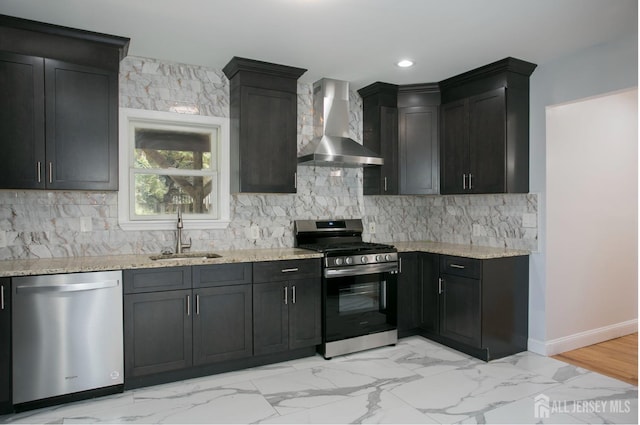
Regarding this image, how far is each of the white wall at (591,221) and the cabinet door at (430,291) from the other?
94 cm

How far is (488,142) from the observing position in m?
3.88

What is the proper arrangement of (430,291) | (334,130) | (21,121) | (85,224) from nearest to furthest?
(21,121)
(85,224)
(430,291)
(334,130)

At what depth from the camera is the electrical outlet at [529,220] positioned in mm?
3816

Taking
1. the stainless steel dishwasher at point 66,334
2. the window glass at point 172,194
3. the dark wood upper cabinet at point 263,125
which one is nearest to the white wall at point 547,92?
the dark wood upper cabinet at point 263,125

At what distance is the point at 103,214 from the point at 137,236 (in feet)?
1.02

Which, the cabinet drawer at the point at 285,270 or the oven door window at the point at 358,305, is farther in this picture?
the oven door window at the point at 358,305

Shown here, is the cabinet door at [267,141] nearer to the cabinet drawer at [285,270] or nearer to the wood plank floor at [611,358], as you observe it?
the cabinet drawer at [285,270]

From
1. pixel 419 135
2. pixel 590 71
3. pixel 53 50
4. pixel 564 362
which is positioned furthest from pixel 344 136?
pixel 564 362

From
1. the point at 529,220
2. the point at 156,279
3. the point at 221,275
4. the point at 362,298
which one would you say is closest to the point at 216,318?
the point at 221,275

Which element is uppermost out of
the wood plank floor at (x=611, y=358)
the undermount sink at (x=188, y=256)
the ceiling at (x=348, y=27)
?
the ceiling at (x=348, y=27)

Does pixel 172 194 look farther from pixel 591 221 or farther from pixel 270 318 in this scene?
pixel 591 221

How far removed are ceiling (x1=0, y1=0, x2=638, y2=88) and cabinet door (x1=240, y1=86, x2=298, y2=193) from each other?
0.34 meters

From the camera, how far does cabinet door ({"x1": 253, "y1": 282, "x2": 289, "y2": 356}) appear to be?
3.40 meters

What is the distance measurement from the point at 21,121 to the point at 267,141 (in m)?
1.78
